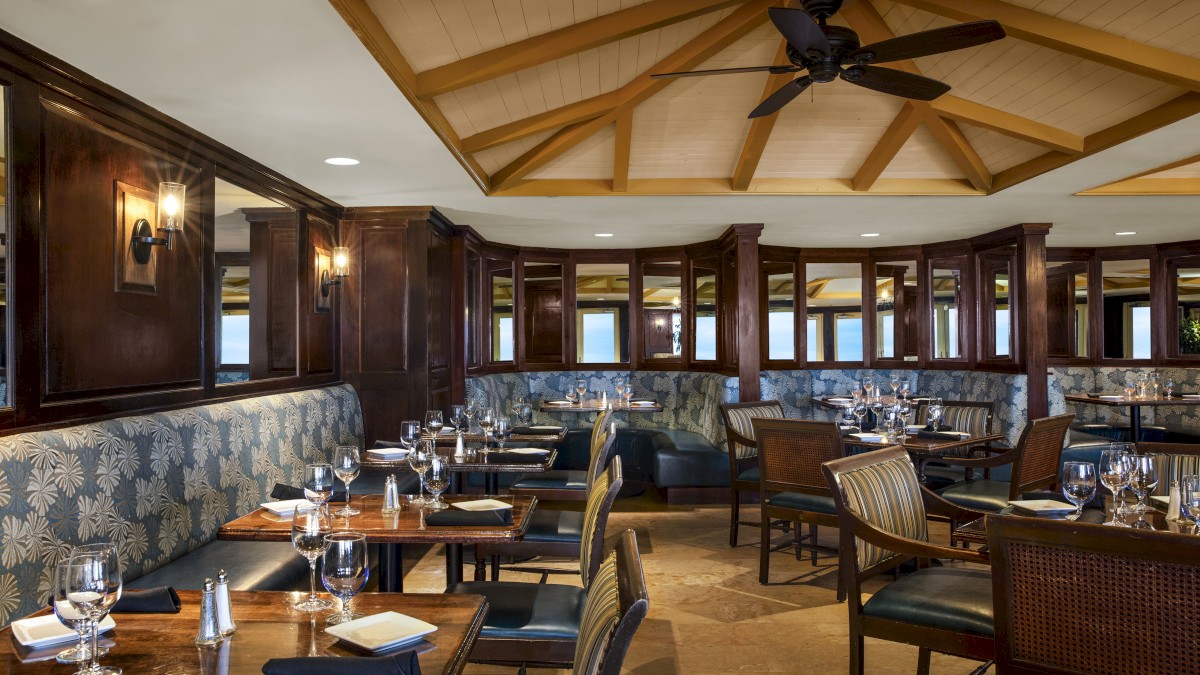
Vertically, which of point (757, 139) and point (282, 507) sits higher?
point (757, 139)

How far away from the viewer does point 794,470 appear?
4.57 m

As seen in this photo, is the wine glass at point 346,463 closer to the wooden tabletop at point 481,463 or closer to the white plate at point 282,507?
the white plate at point 282,507

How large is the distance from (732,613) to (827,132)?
10.2 feet

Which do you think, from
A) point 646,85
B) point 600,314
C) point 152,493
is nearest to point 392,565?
point 152,493

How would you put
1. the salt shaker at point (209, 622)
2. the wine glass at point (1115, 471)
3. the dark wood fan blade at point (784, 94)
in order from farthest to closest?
the dark wood fan blade at point (784, 94) < the wine glass at point (1115, 471) < the salt shaker at point (209, 622)

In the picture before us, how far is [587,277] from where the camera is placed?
12.7 meters

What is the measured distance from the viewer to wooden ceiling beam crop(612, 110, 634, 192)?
197 inches

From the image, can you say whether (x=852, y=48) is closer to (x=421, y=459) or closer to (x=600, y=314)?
(x=421, y=459)

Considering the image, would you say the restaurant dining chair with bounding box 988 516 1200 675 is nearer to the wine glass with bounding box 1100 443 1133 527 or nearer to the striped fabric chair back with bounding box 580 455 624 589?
the wine glass with bounding box 1100 443 1133 527

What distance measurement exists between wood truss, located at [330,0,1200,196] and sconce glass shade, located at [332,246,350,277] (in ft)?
4.27

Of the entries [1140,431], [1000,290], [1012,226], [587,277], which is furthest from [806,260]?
[587,277]

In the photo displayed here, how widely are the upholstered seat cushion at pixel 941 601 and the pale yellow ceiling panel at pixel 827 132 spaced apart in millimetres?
3076

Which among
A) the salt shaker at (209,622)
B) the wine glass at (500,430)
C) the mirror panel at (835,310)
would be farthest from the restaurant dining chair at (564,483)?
the mirror panel at (835,310)

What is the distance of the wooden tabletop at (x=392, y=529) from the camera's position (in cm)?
261
